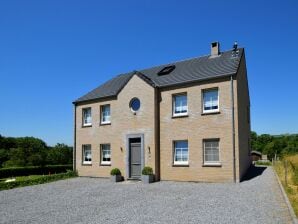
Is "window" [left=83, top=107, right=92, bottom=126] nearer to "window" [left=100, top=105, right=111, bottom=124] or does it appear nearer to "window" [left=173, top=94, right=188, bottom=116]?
"window" [left=100, top=105, right=111, bottom=124]

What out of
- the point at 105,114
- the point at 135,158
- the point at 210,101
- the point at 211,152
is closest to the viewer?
the point at 211,152

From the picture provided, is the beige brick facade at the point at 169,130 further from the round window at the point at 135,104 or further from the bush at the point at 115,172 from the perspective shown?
the bush at the point at 115,172

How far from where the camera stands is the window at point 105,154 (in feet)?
77.6

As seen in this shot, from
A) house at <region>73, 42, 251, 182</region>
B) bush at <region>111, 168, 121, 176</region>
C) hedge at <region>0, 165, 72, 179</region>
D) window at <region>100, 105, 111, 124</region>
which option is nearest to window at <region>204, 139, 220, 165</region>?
house at <region>73, 42, 251, 182</region>

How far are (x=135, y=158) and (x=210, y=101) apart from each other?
6817mm

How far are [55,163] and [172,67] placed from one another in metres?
28.1

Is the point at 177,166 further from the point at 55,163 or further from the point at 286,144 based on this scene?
the point at 286,144

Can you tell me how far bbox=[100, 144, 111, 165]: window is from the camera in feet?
77.6

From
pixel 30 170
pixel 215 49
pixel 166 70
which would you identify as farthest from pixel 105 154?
pixel 30 170

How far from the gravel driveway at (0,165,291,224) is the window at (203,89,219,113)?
4712 mm

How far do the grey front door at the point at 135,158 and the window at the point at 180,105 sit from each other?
345 centimetres

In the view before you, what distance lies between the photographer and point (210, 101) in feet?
62.2

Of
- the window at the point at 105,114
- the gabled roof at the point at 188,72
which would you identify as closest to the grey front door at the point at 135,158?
the window at the point at 105,114

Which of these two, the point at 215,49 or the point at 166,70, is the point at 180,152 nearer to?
the point at 166,70
